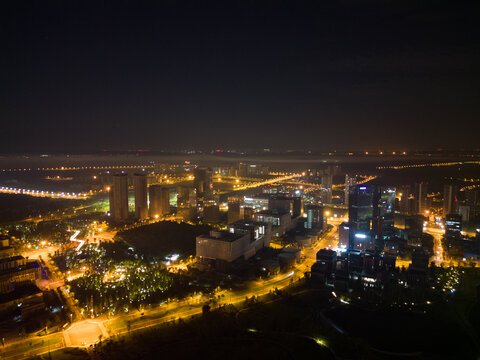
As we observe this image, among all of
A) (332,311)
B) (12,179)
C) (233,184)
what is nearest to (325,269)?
(332,311)

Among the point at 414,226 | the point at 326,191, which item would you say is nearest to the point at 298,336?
the point at 414,226

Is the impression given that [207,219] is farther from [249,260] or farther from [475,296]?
[475,296]

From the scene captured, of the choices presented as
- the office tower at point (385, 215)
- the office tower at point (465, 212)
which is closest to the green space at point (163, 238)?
the office tower at point (385, 215)

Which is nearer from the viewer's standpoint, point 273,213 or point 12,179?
point 273,213

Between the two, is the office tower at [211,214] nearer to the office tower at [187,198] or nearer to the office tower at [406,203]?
the office tower at [187,198]

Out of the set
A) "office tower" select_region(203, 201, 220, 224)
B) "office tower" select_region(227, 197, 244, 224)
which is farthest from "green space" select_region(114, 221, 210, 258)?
"office tower" select_region(227, 197, 244, 224)

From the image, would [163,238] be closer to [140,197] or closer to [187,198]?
[140,197]
